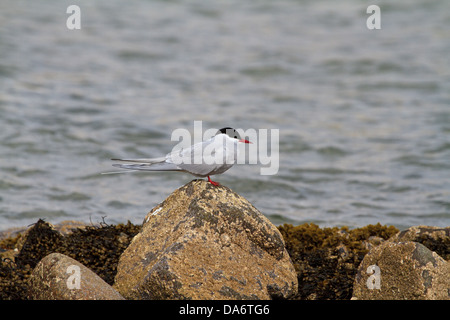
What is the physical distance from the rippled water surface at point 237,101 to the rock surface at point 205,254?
127 inches

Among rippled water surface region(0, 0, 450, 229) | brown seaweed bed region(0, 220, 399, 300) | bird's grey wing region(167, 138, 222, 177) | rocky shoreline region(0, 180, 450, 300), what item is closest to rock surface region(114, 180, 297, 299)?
rocky shoreline region(0, 180, 450, 300)

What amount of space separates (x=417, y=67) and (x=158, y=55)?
651 cm

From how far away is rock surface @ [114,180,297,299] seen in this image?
496 cm

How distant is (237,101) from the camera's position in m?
13.7

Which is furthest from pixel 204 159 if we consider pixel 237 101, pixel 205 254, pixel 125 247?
pixel 237 101

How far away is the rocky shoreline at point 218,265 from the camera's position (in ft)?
16.1

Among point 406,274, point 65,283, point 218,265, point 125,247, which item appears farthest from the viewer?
point 125,247

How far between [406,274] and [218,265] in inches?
58.7

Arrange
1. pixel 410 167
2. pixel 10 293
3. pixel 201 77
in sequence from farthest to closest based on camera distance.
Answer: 1. pixel 201 77
2. pixel 410 167
3. pixel 10 293

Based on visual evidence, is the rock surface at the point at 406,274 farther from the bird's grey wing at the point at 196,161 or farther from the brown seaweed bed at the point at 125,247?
the bird's grey wing at the point at 196,161

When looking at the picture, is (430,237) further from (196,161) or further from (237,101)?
(237,101)
